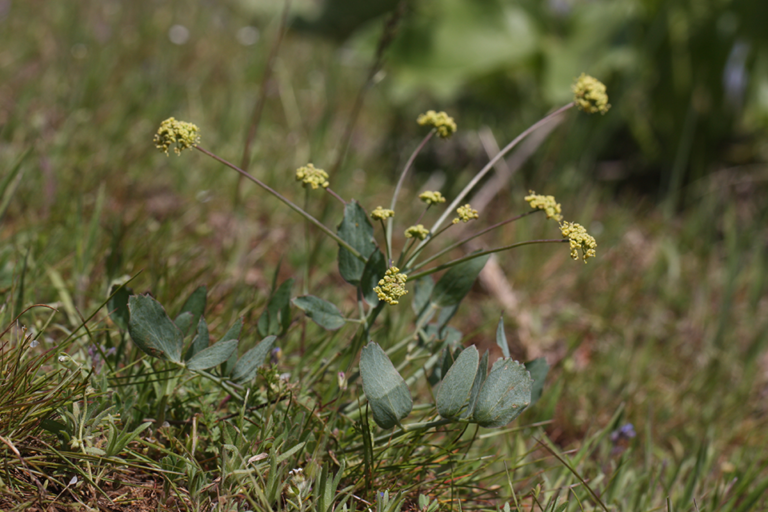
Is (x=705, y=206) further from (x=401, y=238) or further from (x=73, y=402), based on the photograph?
(x=73, y=402)

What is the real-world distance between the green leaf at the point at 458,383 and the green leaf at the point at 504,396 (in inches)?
1.4

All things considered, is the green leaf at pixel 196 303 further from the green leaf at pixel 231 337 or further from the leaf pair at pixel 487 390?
the leaf pair at pixel 487 390

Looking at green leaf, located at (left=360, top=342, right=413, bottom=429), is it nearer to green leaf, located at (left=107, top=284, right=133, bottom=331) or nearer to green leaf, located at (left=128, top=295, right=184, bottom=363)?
green leaf, located at (left=128, top=295, right=184, bottom=363)

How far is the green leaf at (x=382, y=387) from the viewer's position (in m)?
1.21

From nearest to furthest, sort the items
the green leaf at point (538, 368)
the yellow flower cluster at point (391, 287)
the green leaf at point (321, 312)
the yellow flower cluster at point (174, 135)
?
the yellow flower cluster at point (391, 287), the yellow flower cluster at point (174, 135), the green leaf at point (321, 312), the green leaf at point (538, 368)

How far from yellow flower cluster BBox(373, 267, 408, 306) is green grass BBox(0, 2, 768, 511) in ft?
1.02

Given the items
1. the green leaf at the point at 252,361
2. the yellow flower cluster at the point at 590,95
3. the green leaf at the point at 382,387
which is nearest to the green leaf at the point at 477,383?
the green leaf at the point at 382,387

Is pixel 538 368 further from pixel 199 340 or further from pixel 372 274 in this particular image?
pixel 199 340

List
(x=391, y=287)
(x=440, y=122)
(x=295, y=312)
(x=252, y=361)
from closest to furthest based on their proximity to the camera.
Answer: (x=391, y=287), (x=252, y=361), (x=440, y=122), (x=295, y=312)

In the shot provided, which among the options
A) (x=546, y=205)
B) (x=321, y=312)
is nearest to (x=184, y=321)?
(x=321, y=312)

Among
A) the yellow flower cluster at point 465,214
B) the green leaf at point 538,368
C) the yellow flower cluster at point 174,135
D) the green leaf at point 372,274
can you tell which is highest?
the yellow flower cluster at point 174,135

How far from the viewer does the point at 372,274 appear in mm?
1393

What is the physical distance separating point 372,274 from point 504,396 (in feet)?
1.29

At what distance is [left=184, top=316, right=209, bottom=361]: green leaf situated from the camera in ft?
4.35
